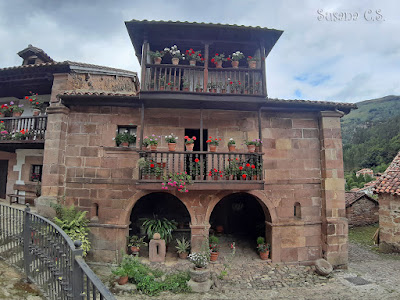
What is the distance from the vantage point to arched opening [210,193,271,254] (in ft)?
37.6

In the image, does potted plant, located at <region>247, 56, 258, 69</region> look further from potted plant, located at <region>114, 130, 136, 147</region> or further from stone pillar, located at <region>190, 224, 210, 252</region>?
Result: stone pillar, located at <region>190, 224, 210, 252</region>

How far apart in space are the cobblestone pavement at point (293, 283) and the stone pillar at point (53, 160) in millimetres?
4144

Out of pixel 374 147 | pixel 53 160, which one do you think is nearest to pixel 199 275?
pixel 53 160

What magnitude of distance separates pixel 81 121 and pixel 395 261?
13.6 metres

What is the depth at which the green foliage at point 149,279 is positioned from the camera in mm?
6626

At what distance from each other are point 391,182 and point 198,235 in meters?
9.60

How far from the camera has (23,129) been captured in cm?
944

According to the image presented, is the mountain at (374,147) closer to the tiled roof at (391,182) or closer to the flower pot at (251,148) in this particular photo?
the tiled roof at (391,182)

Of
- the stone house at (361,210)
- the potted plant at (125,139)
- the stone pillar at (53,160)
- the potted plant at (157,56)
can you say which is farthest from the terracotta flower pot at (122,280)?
the stone house at (361,210)

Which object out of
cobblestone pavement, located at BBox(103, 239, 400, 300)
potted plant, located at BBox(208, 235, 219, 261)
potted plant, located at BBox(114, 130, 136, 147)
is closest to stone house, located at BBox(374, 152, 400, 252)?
cobblestone pavement, located at BBox(103, 239, 400, 300)

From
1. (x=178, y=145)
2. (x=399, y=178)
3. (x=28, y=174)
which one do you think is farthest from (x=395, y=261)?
(x=28, y=174)

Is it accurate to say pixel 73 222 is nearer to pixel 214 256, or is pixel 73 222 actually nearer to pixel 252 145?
pixel 214 256

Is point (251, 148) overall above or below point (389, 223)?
above

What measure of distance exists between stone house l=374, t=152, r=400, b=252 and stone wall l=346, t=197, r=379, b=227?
507 cm
